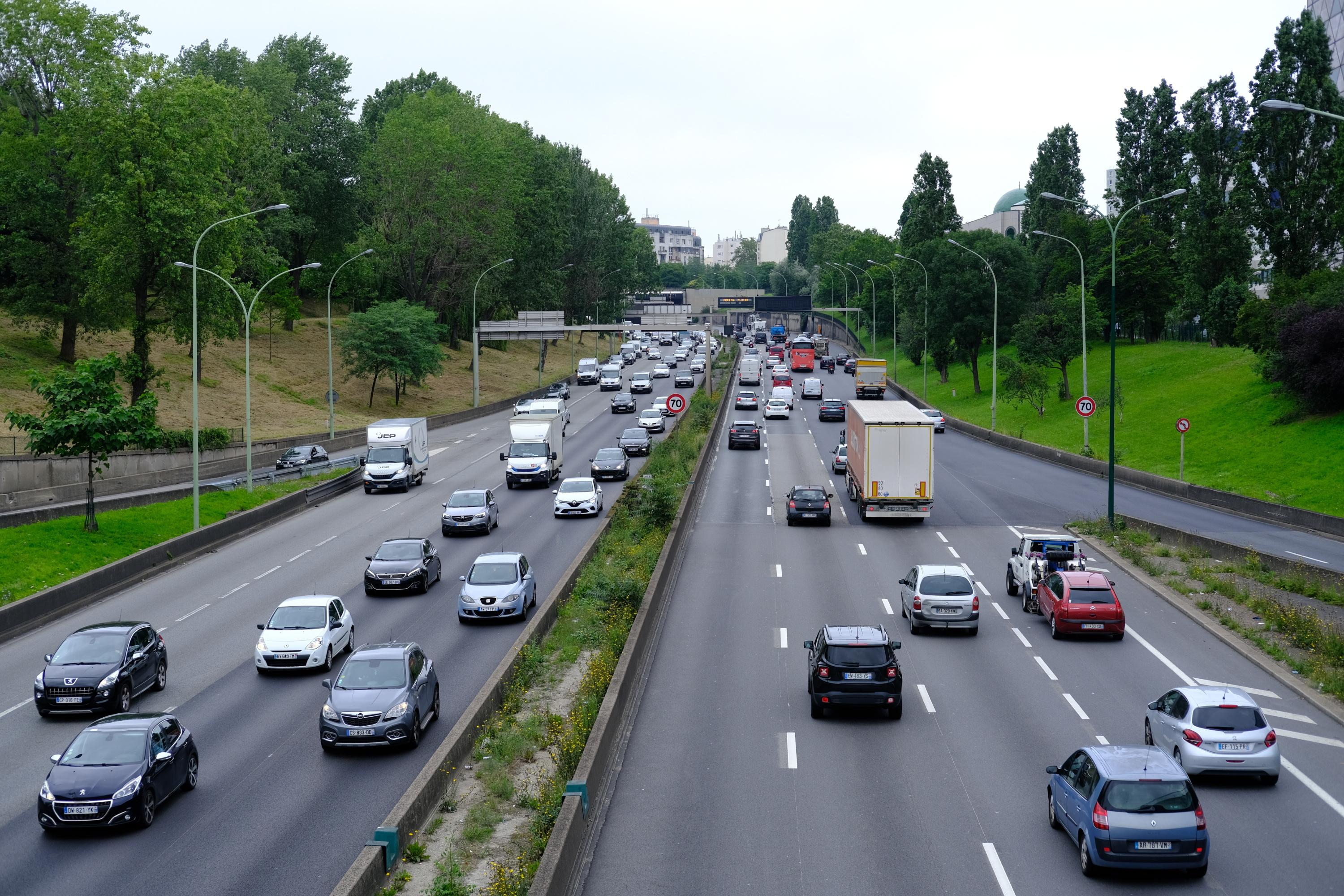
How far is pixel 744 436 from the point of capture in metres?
62.2

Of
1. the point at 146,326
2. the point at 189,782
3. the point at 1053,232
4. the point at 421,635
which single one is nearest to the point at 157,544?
the point at 421,635

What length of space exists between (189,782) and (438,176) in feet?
241

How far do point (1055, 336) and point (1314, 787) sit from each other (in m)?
57.4

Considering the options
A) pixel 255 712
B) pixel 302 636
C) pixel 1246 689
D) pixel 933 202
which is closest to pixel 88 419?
pixel 302 636

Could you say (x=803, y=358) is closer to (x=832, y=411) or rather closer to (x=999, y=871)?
(x=832, y=411)

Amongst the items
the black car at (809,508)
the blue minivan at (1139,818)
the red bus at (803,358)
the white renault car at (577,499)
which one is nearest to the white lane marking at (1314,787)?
the blue minivan at (1139,818)

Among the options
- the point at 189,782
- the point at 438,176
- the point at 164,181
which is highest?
the point at 438,176

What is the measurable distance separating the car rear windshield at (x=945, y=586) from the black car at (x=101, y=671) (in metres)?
16.2

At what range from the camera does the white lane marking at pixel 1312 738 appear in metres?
18.8

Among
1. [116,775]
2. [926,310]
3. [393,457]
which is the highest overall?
[926,310]

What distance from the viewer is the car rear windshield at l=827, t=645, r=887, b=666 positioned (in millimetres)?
20188

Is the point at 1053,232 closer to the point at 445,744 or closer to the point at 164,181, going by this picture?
the point at 164,181

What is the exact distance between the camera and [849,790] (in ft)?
55.5

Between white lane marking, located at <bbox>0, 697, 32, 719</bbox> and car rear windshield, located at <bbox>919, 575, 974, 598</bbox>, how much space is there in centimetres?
1840
